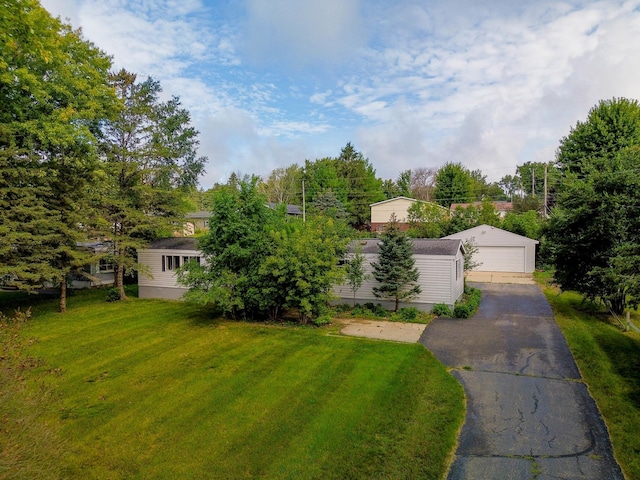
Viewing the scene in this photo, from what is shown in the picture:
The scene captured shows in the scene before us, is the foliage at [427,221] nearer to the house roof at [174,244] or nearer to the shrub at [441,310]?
the shrub at [441,310]

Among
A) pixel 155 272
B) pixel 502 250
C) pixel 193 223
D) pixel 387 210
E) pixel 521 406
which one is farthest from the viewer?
pixel 387 210

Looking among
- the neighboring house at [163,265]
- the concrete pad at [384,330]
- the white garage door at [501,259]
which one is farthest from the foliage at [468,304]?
the neighboring house at [163,265]

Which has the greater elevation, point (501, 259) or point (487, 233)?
point (487, 233)

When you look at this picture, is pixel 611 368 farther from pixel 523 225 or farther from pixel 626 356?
pixel 523 225

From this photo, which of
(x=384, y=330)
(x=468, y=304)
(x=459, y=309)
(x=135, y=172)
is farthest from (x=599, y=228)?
(x=135, y=172)

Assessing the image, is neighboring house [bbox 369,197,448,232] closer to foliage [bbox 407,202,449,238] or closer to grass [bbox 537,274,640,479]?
foliage [bbox 407,202,449,238]

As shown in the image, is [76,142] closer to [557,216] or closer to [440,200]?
[557,216]

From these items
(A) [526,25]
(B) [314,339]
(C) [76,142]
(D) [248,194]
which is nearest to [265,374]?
(B) [314,339]

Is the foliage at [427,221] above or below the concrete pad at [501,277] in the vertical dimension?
above
